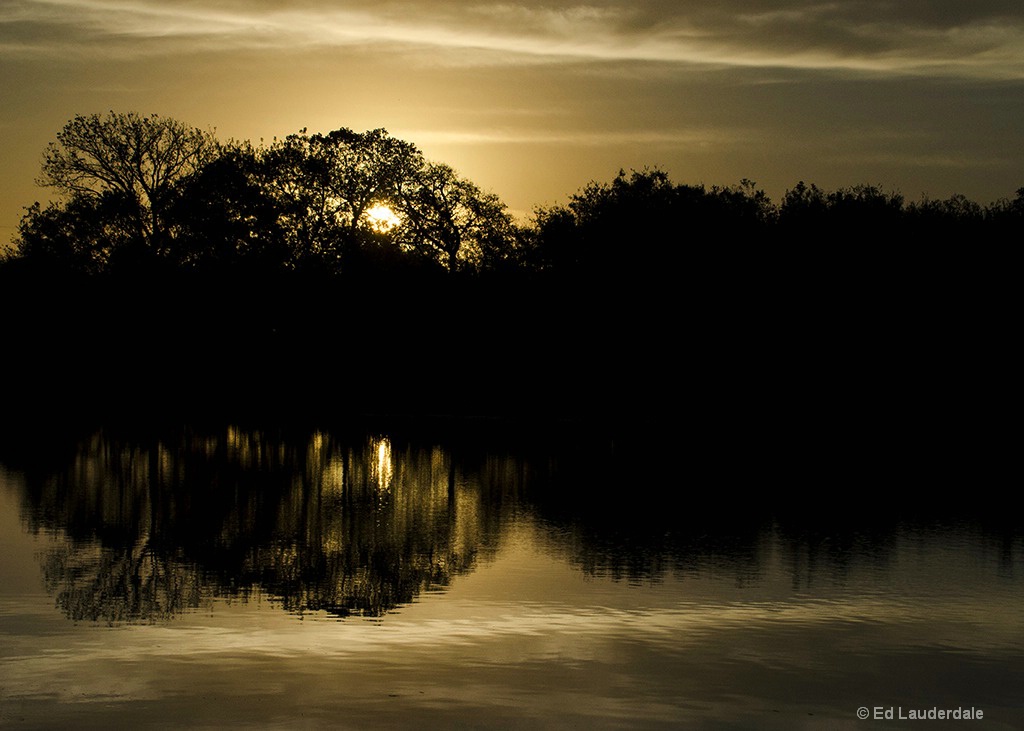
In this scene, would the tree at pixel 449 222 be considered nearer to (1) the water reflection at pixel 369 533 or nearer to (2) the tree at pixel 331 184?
(2) the tree at pixel 331 184

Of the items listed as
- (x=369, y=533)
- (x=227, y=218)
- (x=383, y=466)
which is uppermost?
(x=227, y=218)

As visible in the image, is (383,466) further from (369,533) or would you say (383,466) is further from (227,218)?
(227,218)

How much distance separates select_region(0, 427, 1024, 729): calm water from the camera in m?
12.6

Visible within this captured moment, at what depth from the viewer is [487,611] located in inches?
690

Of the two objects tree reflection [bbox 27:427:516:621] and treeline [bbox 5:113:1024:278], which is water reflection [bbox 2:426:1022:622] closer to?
tree reflection [bbox 27:427:516:621]

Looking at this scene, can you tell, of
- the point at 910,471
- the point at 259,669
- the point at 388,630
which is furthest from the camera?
the point at 910,471

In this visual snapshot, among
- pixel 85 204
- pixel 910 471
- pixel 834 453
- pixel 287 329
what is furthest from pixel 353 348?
pixel 910 471

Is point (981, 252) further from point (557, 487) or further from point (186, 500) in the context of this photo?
point (186, 500)

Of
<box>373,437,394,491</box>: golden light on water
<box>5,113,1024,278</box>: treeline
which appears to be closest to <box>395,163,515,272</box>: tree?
<box>5,113,1024,278</box>: treeline

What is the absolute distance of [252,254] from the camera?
90.6 m

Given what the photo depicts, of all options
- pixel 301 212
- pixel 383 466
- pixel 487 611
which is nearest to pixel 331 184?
pixel 301 212

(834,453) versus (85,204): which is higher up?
(85,204)

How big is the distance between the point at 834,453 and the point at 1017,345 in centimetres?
2665

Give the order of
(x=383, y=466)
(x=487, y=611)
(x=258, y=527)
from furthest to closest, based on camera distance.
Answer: (x=383, y=466), (x=258, y=527), (x=487, y=611)
